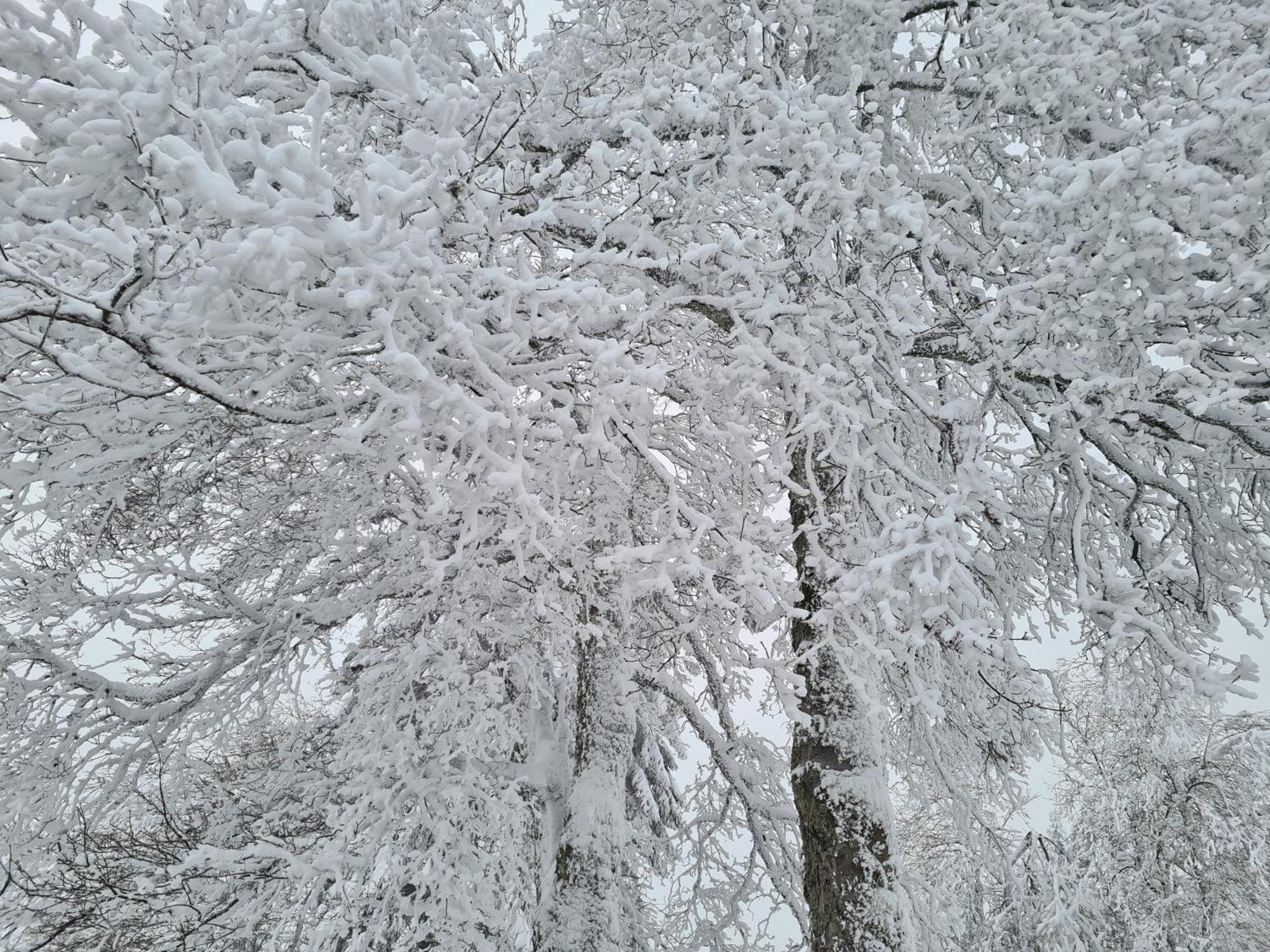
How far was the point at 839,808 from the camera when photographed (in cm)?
373

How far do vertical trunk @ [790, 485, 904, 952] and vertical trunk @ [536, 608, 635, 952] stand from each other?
141 centimetres

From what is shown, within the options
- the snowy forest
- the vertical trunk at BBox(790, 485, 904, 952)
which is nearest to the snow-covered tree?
the snowy forest

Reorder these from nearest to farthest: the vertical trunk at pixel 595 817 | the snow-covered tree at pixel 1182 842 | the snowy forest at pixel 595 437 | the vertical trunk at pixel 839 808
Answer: the snowy forest at pixel 595 437 < the vertical trunk at pixel 839 808 < the vertical trunk at pixel 595 817 < the snow-covered tree at pixel 1182 842

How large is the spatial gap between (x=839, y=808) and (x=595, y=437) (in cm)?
253

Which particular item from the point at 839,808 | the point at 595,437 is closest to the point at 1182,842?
the point at 839,808

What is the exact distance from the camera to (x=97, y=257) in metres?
2.42

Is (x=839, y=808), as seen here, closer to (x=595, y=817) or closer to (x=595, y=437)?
(x=595, y=817)

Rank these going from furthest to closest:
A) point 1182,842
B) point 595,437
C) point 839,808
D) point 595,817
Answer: point 1182,842 < point 595,817 < point 839,808 < point 595,437

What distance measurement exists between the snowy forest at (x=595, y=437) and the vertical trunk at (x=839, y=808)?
0.03m

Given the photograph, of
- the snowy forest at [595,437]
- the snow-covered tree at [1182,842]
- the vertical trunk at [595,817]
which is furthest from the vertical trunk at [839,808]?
the snow-covered tree at [1182,842]

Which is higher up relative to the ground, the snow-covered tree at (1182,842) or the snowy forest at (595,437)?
the snowy forest at (595,437)

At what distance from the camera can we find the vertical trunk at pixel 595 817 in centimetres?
455

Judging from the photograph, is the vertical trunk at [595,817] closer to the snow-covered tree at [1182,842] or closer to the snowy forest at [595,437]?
the snowy forest at [595,437]

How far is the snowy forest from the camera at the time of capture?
2.46 metres
